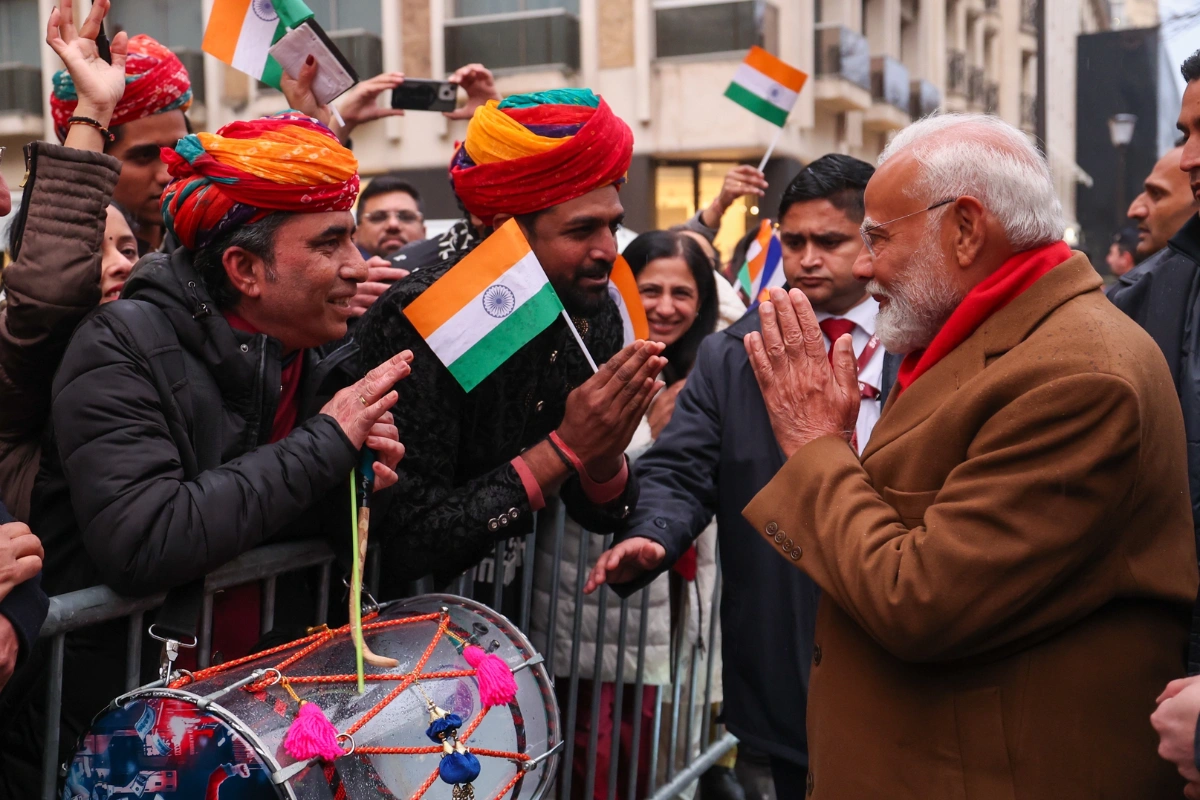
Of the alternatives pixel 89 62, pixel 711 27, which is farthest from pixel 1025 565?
pixel 711 27

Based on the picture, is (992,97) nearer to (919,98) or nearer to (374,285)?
(919,98)

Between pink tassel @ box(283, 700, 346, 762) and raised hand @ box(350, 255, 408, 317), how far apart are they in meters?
1.67

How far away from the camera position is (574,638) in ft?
12.3

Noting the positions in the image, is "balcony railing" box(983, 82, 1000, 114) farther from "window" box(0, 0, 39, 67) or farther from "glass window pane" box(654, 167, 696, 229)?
"window" box(0, 0, 39, 67)

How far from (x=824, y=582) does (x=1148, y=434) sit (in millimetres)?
631

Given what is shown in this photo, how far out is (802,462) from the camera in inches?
97.1

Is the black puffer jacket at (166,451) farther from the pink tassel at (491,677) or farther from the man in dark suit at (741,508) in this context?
the man in dark suit at (741,508)

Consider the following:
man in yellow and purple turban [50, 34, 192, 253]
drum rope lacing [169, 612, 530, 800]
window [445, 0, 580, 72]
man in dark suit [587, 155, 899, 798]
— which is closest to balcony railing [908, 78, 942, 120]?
window [445, 0, 580, 72]

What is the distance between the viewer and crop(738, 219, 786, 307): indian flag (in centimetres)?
613

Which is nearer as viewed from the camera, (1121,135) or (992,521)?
(992,521)

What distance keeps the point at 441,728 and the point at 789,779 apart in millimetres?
1526

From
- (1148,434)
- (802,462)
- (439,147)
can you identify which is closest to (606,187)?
(802,462)

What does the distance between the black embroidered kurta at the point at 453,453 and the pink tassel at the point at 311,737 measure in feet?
2.81

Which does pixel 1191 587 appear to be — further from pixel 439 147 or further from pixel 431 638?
pixel 439 147
